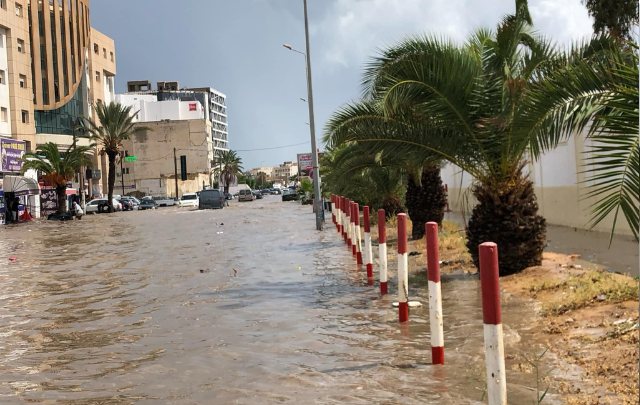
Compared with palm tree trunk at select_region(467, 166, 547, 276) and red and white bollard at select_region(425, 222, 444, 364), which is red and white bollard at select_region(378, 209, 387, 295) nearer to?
palm tree trunk at select_region(467, 166, 547, 276)

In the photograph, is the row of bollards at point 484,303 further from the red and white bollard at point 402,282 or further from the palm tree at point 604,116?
the palm tree at point 604,116

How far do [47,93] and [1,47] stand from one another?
1139 cm

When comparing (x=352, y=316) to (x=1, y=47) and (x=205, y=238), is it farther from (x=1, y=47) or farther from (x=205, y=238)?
(x=1, y=47)

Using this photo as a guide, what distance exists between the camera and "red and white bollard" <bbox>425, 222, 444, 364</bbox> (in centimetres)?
594

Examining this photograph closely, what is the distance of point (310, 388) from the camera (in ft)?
18.2

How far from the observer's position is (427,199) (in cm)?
1786

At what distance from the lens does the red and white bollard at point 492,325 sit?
427 centimetres

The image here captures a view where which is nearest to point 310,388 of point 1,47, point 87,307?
point 87,307

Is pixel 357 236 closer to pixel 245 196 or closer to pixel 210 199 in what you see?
pixel 210 199

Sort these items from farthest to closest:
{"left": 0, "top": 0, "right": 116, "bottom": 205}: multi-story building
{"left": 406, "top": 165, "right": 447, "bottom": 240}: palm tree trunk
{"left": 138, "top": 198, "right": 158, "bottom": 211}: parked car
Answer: {"left": 138, "top": 198, "right": 158, "bottom": 211}: parked car < {"left": 0, "top": 0, "right": 116, "bottom": 205}: multi-story building < {"left": 406, "top": 165, "right": 447, "bottom": 240}: palm tree trunk

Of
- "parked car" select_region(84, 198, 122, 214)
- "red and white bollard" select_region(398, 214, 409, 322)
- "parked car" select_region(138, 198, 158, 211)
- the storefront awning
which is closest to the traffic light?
"parked car" select_region(138, 198, 158, 211)

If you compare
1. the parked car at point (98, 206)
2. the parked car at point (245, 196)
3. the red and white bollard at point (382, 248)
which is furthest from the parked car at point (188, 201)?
the red and white bollard at point (382, 248)

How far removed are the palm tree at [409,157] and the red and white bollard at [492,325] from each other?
23.3 ft

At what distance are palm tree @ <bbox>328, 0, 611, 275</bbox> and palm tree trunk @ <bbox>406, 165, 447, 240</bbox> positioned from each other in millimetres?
6621
